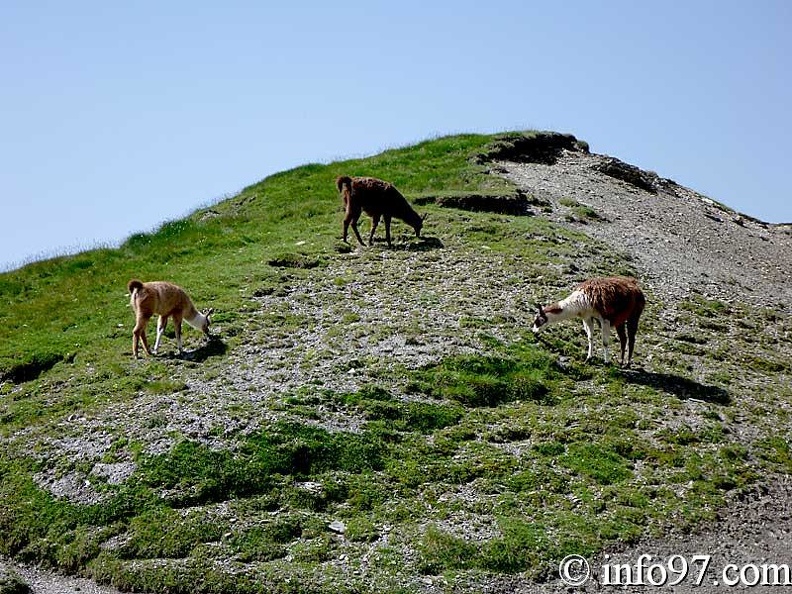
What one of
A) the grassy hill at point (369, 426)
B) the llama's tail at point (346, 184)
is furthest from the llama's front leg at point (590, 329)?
the llama's tail at point (346, 184)

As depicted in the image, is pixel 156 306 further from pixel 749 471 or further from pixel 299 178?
pixel 299 178

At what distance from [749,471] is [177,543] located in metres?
11.0

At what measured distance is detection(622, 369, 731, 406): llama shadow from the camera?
807 inches

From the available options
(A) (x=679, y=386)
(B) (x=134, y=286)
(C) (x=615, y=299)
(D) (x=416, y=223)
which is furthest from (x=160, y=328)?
(A) (x=679, y=386)

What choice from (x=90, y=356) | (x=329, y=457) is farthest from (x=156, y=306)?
(x=329, y=457)

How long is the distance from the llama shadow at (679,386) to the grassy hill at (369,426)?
0.25ft

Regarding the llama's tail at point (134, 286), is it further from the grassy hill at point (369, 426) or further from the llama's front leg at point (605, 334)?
the llama's front leg at point (605, 334)

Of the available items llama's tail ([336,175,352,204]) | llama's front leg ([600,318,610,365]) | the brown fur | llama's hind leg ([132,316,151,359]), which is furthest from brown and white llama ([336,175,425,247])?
llama's front leg ([600,318,610,365])

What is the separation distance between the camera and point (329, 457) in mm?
17016

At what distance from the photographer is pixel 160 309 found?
22016 mm

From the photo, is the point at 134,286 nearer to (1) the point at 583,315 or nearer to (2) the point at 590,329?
(1) the point at 583,315

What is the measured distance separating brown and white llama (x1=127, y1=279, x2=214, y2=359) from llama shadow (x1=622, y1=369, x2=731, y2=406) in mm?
10928

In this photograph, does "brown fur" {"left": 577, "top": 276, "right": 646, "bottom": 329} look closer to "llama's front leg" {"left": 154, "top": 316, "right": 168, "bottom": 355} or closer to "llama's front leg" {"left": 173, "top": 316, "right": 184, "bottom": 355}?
"llama's front leg" {"left": 173, "top": 316, "right": 184, "bottom": 355}

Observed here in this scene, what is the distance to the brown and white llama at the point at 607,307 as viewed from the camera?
21.4 m
